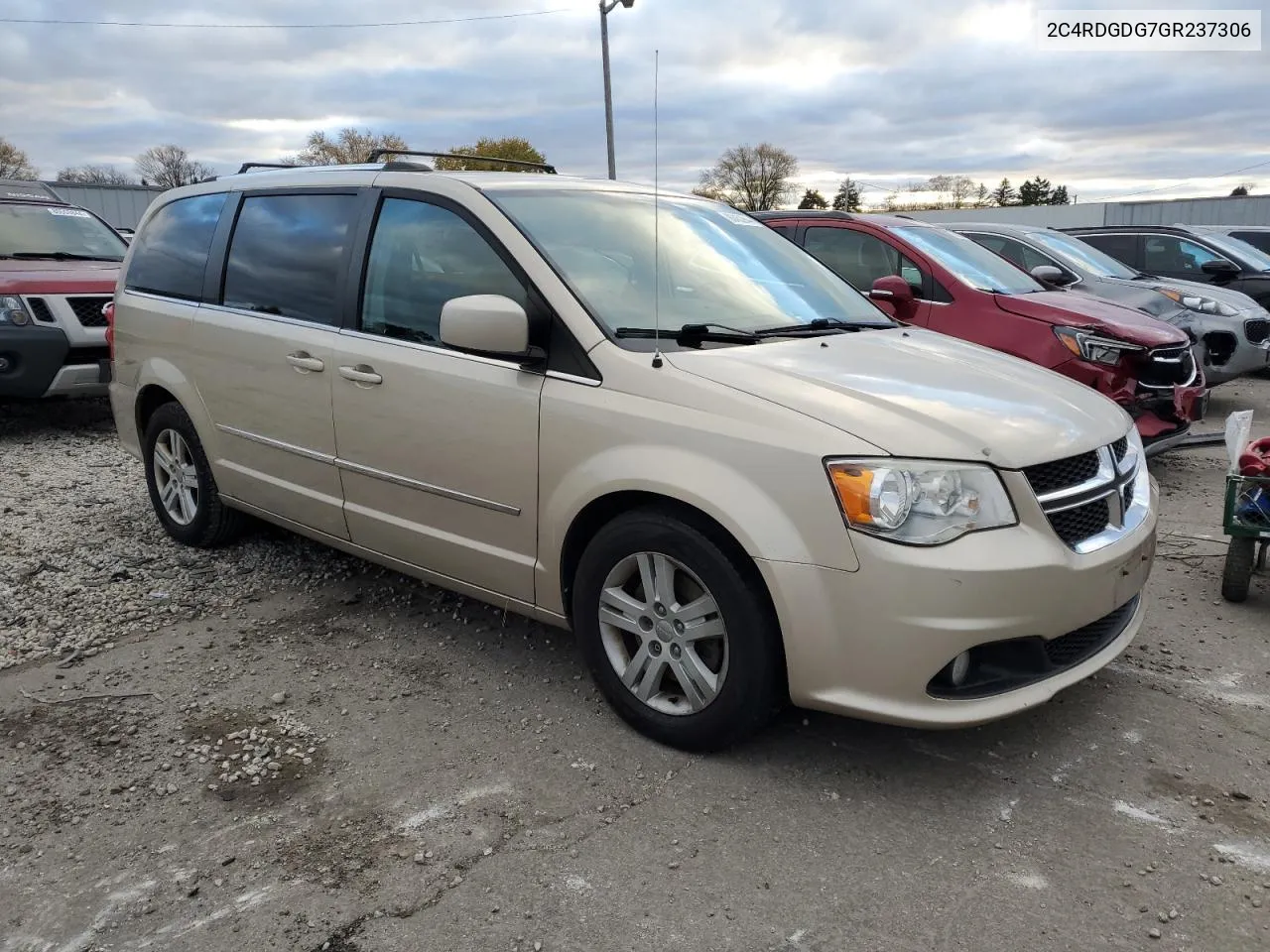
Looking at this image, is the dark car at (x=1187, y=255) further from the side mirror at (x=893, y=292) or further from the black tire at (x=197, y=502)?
the black tire at (x=197, y=502)

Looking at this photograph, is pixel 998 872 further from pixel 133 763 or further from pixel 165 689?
pixel 165 689

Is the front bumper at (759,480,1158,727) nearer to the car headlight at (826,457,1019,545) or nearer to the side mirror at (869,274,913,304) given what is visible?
the car headlight at (826,457,1019,545)

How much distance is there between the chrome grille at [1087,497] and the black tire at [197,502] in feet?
12.3

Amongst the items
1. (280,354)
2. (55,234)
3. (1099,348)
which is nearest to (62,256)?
(55,234)

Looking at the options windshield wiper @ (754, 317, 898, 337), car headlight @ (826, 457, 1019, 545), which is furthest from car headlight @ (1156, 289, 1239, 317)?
car headlight @ (826, 457, 1019, 545)

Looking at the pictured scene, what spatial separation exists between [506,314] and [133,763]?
5.97 ft

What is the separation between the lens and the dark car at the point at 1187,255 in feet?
37.2

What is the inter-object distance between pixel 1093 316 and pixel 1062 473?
163 inches

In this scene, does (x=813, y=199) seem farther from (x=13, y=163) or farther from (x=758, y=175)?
(x=13, y=163)

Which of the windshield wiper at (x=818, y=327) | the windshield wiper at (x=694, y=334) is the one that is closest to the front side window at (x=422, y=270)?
the windshield wiper at (x=694, y=334)

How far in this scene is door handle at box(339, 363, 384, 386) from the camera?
3703mm

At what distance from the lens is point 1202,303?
9234mm

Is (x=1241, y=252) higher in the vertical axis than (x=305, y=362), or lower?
higher

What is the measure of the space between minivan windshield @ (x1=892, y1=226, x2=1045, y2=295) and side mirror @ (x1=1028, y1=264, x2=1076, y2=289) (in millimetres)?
553
